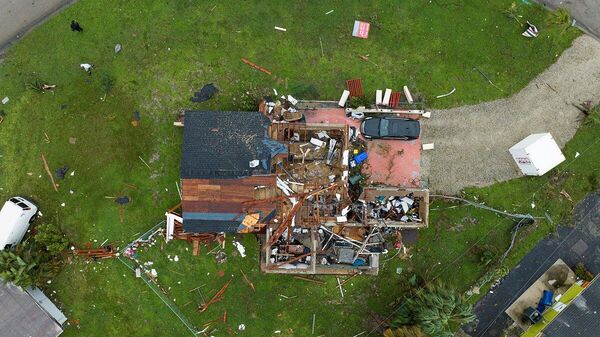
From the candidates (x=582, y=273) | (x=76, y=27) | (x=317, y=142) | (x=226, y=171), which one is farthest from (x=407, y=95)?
(x=76, y=27)

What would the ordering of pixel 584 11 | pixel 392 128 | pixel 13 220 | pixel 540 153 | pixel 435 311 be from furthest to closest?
pixel 584 11 → pixel 392 128 → pixel 540 153 → pixel 13 220 → pixel 435 311

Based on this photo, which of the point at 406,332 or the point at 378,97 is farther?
the point at 378,97

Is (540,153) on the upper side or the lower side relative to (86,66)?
lower

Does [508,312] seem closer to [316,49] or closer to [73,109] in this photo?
[316,49]

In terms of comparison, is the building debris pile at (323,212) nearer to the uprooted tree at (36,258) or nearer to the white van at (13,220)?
the uprooted tree at (36,258)

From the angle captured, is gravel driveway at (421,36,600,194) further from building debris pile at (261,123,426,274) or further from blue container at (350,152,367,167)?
blue container at (350,152,367,167)

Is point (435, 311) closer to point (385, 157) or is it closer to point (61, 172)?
point (385, 157)
